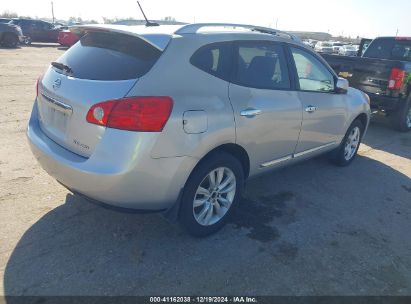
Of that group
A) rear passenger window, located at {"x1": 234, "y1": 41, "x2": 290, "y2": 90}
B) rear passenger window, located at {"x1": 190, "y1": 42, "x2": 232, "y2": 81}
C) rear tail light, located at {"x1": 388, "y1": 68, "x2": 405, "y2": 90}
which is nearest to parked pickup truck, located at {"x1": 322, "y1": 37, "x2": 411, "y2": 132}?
rear tail light, located at {"x1": 388, "y1": 68, "x2": 405, "y2": 90}

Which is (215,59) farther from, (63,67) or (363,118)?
(363,118)

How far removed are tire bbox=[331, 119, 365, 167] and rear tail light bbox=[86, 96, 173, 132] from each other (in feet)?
11.2

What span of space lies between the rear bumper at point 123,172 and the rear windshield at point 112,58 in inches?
19.7

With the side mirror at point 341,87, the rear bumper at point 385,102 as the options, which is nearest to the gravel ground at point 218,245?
the side mirror at point 341,87

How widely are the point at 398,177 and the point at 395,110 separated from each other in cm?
296

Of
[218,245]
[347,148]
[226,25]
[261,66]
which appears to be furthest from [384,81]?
[218,245]

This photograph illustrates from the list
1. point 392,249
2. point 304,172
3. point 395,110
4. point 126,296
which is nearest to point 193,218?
point 126,296

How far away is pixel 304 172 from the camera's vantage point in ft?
16.9

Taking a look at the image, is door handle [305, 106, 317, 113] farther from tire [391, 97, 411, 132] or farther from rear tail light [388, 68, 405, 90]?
tire [391, 97, 411, 132]

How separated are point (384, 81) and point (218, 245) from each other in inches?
224

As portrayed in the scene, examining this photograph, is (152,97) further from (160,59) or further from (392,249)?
(392,249)

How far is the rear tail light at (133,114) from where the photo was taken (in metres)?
2.58

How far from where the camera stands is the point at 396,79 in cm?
706

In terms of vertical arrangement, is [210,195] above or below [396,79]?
below
